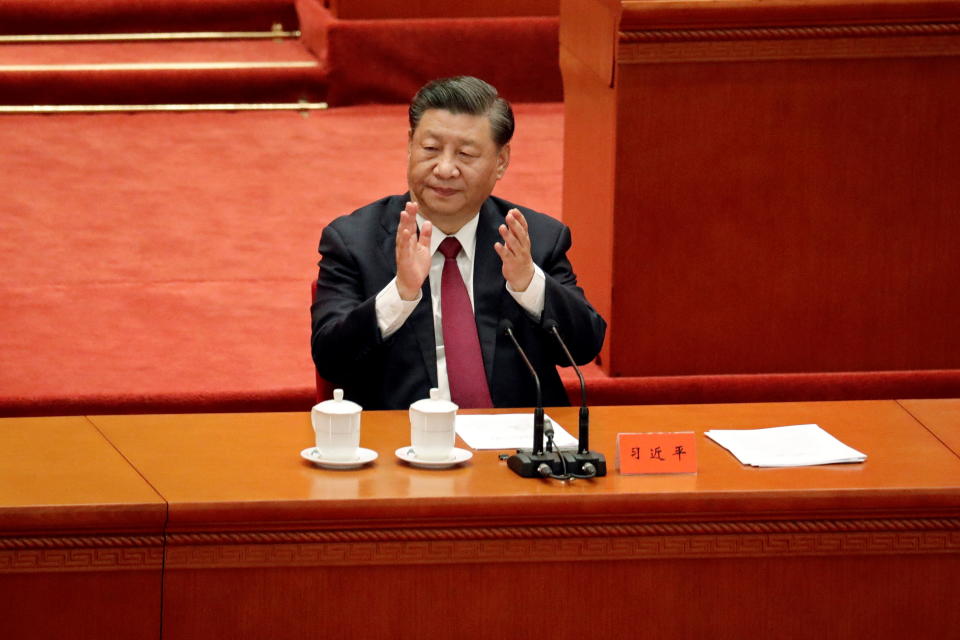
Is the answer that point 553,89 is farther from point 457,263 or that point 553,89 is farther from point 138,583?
point 138,583

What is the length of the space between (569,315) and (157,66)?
3571 mm

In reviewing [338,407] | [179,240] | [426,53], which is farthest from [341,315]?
[426,53]

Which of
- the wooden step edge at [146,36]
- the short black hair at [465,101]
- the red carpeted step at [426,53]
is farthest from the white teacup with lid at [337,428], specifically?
the wooden step edge at [146,36]

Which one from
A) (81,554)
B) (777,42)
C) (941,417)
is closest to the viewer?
(81,554)

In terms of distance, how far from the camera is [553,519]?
7.45ft

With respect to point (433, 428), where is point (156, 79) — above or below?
above

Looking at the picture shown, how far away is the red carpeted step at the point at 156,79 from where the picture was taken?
5906mm

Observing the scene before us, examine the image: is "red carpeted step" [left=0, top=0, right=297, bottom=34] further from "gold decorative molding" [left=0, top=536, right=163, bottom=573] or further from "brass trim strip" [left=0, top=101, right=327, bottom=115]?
"gold decorative molding" [left=0, top=536, right=163, bottom=573]

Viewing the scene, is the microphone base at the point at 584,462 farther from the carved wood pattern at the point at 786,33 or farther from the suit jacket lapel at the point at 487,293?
the carved wood pattern at the point at 786,33

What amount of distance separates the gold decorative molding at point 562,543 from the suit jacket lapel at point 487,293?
25.8 inches

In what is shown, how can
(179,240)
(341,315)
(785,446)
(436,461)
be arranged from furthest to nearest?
(179,240)
(341,315)
(785,446)
(436,461)

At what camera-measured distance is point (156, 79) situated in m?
5.96

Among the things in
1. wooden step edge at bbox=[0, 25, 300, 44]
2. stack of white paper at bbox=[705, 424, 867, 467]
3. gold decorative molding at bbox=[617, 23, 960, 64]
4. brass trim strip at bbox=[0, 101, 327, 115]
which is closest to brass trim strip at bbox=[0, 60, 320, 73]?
brass trim strip at bbox=[0, 101, 327, 115]

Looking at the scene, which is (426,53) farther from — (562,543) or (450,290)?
(562,543)
